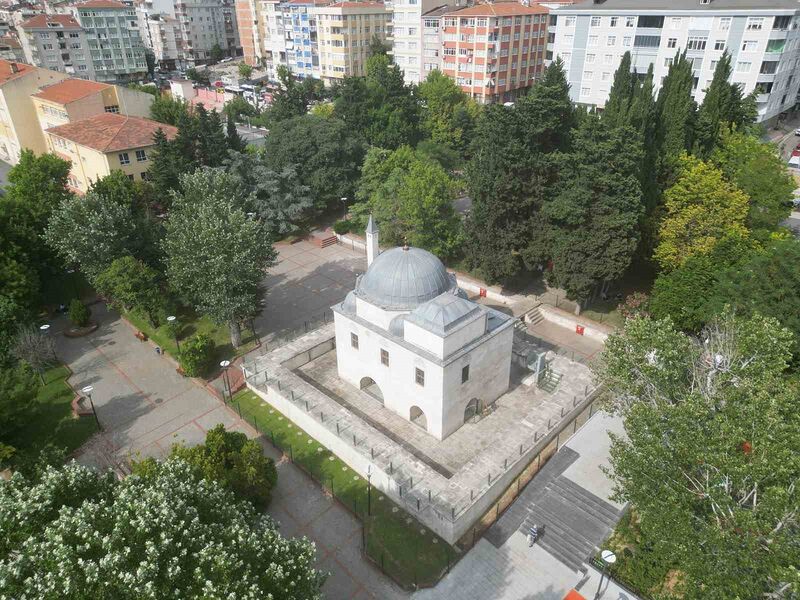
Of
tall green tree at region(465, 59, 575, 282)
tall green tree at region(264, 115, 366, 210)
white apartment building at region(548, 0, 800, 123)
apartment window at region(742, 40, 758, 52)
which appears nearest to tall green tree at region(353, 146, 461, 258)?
tall green tree at region(465, 59, 575, 282)

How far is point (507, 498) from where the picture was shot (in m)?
27.0

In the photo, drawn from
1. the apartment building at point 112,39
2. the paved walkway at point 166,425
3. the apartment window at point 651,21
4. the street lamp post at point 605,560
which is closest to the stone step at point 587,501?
the street lamp post at point 605,560

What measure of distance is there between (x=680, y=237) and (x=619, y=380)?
67.9 ft

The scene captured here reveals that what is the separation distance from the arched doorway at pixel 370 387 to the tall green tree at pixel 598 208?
15770mm

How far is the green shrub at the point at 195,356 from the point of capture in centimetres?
3488

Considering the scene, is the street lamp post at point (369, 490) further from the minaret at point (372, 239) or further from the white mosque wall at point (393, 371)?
the minaret at point (372, 239)

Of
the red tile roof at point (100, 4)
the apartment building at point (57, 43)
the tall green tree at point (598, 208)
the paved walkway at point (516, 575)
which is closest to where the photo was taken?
the paved walkway at point (516, 575)

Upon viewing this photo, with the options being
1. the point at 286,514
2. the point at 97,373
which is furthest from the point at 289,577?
the point at 97,373

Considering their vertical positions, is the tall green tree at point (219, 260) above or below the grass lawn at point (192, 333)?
above

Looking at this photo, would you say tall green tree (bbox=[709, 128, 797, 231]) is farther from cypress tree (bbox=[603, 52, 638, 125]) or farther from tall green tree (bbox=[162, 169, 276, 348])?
tall green tree (bbox=[162, 169, 276, 348])

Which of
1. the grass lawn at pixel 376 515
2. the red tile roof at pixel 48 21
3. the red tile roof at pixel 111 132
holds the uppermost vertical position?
the red tile roof at pixel 48 21

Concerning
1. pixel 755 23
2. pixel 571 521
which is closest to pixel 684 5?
pixel 755 23

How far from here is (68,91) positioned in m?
66.2

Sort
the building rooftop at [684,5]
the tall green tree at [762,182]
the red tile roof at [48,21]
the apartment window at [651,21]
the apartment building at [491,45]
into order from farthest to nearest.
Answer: the red tile roof at [48,21], the apartment building at [491,45], the apartment window at [651,21], the building rooftop at [684,5], the tall green tree at [762,182]
